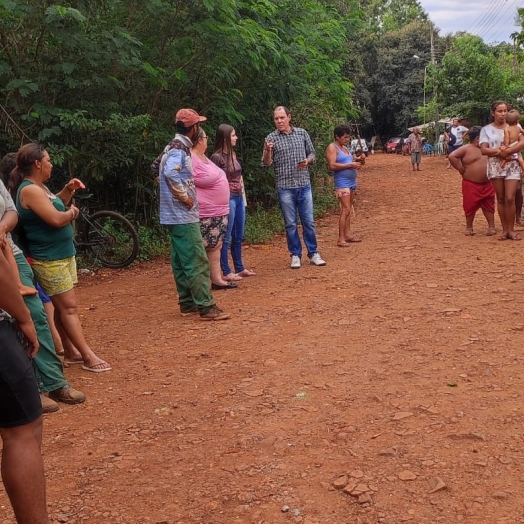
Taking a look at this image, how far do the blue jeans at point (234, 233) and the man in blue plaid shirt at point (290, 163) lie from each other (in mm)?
538

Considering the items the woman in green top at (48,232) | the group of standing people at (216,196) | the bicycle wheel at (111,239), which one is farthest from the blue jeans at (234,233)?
the woman in green top at (48,232)

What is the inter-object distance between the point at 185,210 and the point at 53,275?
5.24 ft

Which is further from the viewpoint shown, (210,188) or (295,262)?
(295,262)

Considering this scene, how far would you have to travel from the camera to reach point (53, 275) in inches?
183

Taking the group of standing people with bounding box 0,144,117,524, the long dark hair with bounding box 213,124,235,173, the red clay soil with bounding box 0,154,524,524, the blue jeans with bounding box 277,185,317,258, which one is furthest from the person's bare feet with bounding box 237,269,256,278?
the group of standing people with bounding box 0,144,117,524

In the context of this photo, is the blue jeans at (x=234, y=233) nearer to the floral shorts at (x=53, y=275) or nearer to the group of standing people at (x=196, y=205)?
the group of standing people at (x=196, y=205)

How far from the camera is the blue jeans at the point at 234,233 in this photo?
7527mm

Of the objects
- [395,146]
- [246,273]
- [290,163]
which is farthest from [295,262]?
[395,146]

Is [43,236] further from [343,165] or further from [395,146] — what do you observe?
[395,146]

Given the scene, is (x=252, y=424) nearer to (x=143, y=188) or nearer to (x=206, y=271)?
(x=206, y=271)

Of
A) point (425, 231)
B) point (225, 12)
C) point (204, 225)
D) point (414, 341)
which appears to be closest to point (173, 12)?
point (225, 12)

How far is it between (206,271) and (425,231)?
5150 mm

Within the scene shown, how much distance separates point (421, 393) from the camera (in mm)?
4074

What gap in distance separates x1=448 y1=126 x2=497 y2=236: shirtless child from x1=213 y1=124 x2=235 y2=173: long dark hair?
10.7 ft
